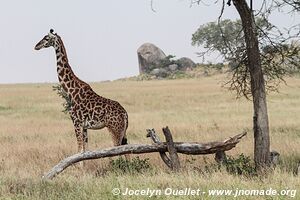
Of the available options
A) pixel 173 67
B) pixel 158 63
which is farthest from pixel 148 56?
pixel 173 67

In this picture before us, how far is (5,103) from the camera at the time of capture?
35969 mm

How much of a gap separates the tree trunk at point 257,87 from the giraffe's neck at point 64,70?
167 inches

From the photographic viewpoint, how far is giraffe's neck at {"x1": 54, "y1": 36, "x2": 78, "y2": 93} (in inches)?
504

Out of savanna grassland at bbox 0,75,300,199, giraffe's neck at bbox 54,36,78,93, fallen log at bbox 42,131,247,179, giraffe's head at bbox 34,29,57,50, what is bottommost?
savanna grassland at bbox 0,75,300,199

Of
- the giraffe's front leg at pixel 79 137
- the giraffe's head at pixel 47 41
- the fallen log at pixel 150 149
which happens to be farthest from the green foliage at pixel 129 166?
the giraffe's head at pixel 47 41

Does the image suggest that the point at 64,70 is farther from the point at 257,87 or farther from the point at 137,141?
the point at 257,87

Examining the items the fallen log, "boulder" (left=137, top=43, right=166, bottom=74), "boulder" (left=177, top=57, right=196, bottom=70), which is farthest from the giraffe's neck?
"boulder" (left=137, top=43, right=166, bottom=74)

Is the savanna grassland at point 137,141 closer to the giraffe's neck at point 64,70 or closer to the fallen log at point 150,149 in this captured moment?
the fallen log at point 150,149

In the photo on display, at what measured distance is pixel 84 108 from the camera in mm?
12219

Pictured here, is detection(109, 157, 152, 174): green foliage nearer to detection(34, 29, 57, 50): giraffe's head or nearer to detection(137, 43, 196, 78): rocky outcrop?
detection(34, 29, 57, 50): giraffe's head

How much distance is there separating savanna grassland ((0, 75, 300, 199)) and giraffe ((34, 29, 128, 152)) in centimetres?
75

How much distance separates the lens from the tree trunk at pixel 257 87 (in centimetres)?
1089

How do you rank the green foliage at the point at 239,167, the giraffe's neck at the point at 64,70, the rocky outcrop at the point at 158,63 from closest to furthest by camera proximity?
the green foliage at the point at 239,167 → the giraffe's neck at the point at 64,70 → the rocky outcrop at the point at 158,63

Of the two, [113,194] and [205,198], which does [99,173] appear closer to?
[113,194]
